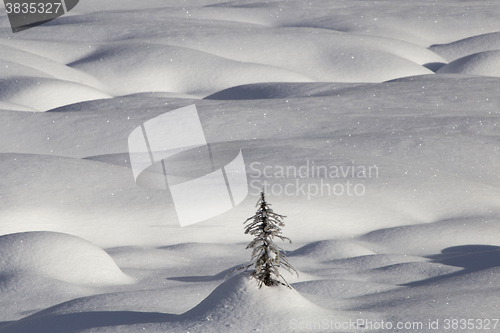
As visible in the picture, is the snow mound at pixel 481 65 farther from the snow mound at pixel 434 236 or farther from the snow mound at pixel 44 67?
the snow mound at pixel 44 67

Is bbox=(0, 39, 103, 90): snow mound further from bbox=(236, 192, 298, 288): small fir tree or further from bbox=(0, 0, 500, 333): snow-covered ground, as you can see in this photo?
bbox=(236, 192, 298, 288): small fir tree

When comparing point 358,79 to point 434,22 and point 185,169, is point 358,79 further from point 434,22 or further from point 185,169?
point 185,169

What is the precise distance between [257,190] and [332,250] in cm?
107

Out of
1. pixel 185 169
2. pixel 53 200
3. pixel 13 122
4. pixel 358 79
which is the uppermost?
pixel 358 79

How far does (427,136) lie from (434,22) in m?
9.98

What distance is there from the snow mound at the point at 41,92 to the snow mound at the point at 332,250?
5.88 meters

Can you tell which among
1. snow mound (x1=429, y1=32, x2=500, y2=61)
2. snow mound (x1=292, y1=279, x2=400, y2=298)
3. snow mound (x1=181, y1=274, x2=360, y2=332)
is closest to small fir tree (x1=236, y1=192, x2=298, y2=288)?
snow mound (x1=181, y1=274, x2=360, y2=332)

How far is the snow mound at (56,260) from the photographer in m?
3.65

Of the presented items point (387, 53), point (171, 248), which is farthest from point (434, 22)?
point (171, 248)

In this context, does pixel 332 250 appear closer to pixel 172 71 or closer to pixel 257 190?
pixel 257 190

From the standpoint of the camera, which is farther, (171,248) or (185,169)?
(185,169)

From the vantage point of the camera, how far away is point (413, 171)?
5.75 m

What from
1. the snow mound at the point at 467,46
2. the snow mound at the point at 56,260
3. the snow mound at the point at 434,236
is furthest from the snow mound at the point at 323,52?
the snow mound at the point at 56,260

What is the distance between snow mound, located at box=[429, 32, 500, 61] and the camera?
42.5 feet
